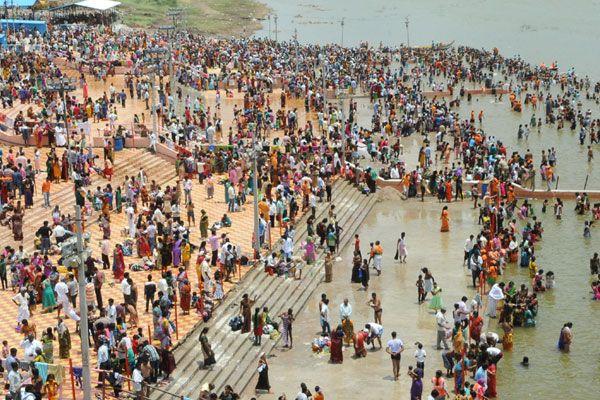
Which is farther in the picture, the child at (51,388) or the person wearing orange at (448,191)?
the person wearing orange at (448,191)

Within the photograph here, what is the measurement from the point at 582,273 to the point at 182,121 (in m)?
21.2

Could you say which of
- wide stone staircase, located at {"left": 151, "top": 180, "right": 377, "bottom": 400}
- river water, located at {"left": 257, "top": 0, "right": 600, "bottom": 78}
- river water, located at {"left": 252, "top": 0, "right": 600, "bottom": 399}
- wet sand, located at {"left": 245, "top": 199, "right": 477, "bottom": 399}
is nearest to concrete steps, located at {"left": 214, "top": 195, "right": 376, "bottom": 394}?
wide stone staircase, located at {"left": 151, "top": 180, "right": 377, "bottom": 400}

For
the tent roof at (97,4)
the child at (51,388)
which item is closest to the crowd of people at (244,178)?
Result: the child at (51,388)

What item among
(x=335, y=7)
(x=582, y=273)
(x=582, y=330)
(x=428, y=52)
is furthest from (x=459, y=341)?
(x=335, y=7)

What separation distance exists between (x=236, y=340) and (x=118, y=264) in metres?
4.47

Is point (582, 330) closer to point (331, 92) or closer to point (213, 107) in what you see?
point (213, 107)

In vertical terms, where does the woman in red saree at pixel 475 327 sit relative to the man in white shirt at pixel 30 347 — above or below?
below

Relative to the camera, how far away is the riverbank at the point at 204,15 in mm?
93000

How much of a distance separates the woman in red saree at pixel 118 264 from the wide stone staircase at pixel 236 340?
9.84 feet

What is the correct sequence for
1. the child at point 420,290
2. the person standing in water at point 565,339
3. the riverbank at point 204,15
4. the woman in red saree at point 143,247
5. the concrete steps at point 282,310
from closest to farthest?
the concrete steps at point 282,310 → the person standing in water at point 565,339 → the child at point 420,290 → the woman in red saree at point 143,247 → the riverbank at point 204,15

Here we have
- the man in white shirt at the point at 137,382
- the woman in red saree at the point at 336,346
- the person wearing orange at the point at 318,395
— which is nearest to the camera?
the man in white shirt at the point at 137,382

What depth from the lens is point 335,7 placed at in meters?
125

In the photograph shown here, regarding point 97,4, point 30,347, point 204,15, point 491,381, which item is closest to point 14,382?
point 30,347

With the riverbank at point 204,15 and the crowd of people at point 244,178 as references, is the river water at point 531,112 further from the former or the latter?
the riverbank at point 204,15
